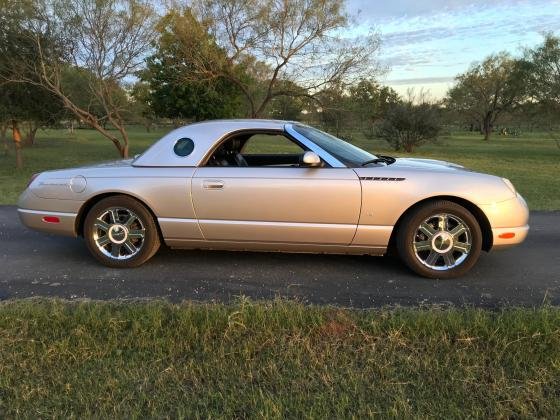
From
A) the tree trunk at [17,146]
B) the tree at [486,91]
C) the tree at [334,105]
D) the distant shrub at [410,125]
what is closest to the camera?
the tree trunk at [17,146]

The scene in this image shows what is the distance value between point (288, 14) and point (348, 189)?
50.6 ft

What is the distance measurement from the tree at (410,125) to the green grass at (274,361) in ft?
93.4

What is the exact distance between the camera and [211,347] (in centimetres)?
310

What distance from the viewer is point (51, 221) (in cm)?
516

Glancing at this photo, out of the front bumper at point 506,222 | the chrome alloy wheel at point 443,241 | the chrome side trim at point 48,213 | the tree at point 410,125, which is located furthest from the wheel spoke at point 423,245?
the tree at point 410,125

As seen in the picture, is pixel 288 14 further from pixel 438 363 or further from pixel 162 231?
pixel 438 363

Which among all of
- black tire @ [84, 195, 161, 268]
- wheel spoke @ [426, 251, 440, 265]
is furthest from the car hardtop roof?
wheel spoke @ [426, 251, 440, 265]

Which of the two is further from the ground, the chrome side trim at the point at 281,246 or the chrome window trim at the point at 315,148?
the chrome window trim at the point at 315,148

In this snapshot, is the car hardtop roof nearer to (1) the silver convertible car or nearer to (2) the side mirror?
(1) the silver convertible car

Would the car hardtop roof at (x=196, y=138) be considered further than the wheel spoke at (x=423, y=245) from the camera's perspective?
Yes

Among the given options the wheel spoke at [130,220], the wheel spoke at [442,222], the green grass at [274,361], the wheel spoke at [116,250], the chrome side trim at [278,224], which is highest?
the wheel spoke at [442,222]

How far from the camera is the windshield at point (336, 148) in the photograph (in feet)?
15.6

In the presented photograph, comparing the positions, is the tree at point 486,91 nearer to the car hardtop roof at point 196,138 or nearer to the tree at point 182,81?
the tree at point 182,81

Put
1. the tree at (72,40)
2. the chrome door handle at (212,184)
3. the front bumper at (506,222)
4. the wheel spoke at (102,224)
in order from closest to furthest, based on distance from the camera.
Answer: the front bumper at (506,222) < the chrome door handle at (212,184) < the wheel spoke at (102,224) < the tree at (72,40)
